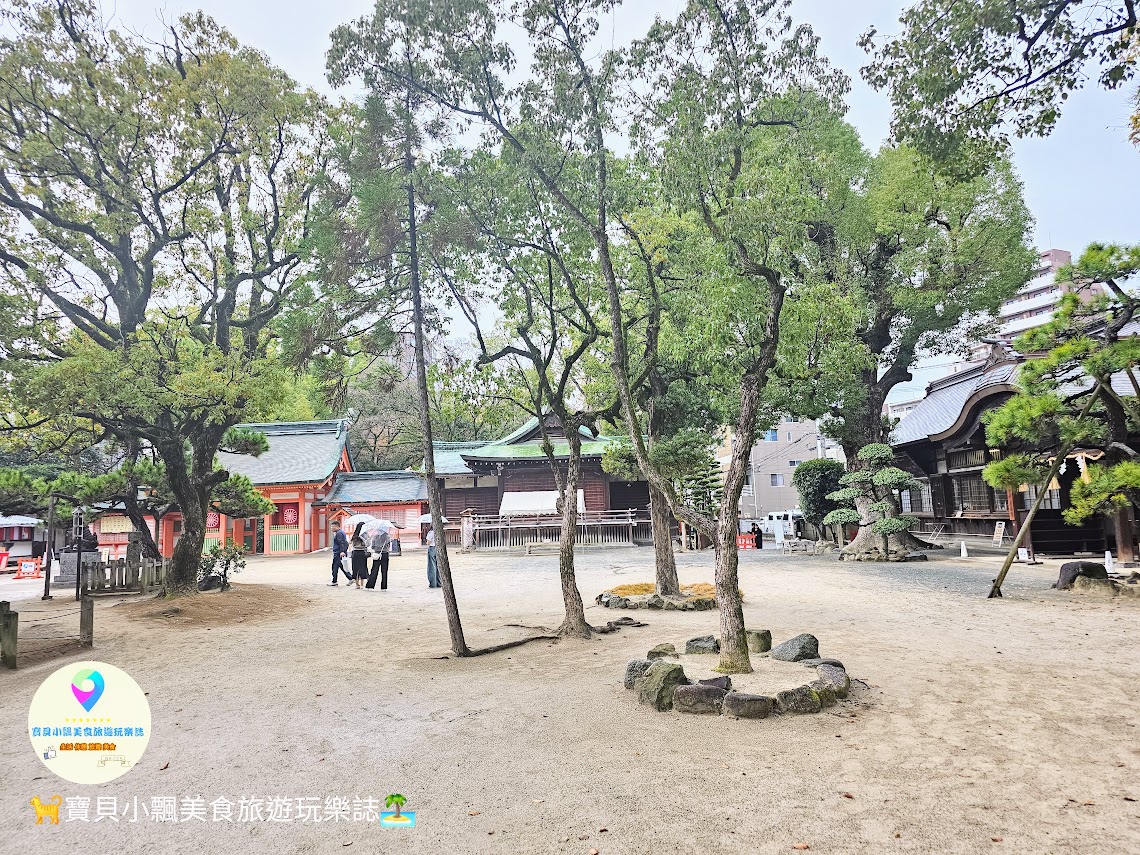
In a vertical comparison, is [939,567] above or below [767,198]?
below

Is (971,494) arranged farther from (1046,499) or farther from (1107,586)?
(1107,586)

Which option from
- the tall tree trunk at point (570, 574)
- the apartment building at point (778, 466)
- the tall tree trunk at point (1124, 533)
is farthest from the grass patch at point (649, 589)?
the apartment building at point (778, 466)

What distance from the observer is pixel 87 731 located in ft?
15.5

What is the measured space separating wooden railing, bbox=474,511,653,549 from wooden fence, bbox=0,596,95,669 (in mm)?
17033

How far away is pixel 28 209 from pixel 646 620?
1262 cm

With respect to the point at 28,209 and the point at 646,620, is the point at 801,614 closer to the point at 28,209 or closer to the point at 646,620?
the point at 646,620

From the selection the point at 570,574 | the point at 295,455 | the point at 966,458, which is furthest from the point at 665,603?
the point at 295,455

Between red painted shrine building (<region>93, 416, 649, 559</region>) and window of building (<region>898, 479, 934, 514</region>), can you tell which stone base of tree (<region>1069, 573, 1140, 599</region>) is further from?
red painted shrine building (<region>93, 416, 649, 559</region>)

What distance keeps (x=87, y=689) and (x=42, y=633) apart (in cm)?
665

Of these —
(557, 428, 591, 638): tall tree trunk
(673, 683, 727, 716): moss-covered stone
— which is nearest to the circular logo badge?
(673, 683, 727, 716): moss-covered stone

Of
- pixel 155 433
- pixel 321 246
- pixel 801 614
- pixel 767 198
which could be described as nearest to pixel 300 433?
pixel 155 433

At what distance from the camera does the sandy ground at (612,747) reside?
3.62 meters

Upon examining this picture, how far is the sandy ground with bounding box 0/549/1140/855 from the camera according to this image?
362 cm

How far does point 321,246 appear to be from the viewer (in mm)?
9008
